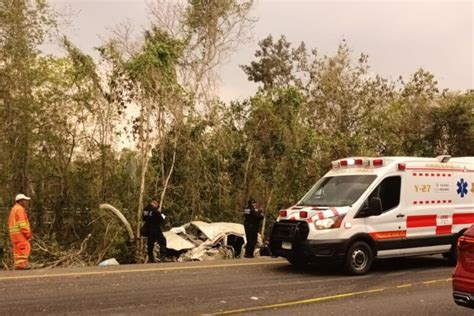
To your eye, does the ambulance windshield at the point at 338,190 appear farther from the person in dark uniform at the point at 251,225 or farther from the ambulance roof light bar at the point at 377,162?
the person in dark uniform at the point at 251,225

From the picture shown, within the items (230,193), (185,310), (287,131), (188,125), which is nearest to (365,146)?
(287,131)

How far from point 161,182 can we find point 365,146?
961 centimetres

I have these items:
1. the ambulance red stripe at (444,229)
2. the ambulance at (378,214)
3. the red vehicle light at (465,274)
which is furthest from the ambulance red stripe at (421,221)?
the red vehicle light at (465,274)

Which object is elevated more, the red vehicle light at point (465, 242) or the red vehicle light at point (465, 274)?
the red vehicle light at point (465, 242)

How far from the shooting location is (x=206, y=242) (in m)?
16.1

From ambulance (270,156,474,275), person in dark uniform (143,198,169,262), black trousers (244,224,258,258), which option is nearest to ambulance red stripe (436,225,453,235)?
ambulance (270,156,474,275)

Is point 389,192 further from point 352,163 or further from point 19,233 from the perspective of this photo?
point 19,233

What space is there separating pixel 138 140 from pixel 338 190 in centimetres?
874

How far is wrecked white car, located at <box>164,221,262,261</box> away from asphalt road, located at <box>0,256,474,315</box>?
3.62 m

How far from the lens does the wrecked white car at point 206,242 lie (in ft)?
51.0

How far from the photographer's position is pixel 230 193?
21.0 m

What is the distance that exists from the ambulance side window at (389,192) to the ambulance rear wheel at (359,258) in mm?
877

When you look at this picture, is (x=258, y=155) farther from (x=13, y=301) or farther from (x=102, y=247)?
(x=13, y=301)

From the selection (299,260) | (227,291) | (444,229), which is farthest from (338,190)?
(227,291)
